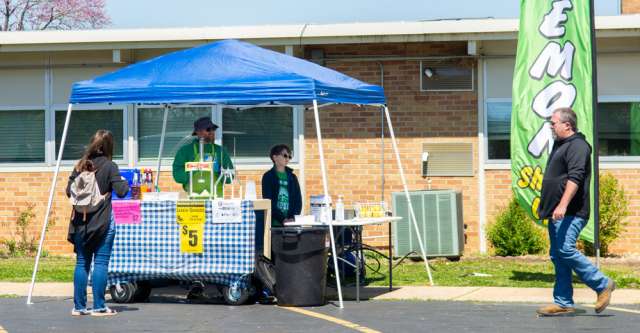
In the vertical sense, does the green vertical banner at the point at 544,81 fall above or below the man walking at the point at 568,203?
above

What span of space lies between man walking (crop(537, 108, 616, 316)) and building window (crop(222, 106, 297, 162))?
736 cm

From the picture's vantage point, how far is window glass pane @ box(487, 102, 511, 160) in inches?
674

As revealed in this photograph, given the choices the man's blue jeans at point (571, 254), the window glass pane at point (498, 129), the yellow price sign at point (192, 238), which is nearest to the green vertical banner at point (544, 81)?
the man's blue jeans at point (571, 254)

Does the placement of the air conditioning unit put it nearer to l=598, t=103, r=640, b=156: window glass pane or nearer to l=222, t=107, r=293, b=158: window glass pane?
l=222, t=107, r=293, b=158: window glass pane

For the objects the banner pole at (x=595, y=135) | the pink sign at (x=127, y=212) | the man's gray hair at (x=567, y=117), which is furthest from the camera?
the banner pole at (x=595, y=135)

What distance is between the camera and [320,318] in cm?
1080

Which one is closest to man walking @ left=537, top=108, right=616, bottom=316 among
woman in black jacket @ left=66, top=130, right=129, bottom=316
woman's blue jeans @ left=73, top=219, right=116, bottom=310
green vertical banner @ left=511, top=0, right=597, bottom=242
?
green vertical banner @ left=511, top=0, right=597, bottom=242

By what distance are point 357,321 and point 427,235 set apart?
6.06 metres

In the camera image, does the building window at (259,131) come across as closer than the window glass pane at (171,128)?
Yes

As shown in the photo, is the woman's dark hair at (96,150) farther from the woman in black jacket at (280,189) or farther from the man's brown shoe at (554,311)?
the man's brown shoe at (554,311)

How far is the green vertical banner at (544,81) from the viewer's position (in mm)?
12758

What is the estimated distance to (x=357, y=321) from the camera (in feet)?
34.7

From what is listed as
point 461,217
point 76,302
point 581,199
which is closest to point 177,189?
point 461,217

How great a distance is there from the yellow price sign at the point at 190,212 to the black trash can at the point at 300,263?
0.88 metres
